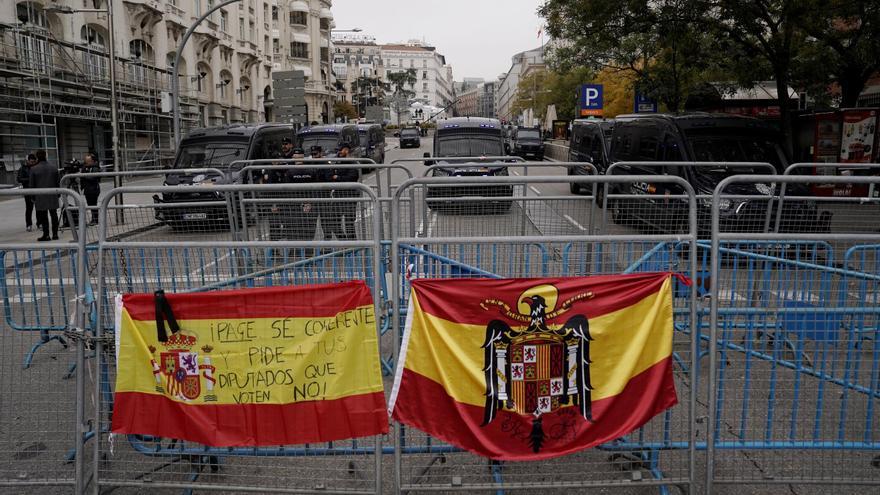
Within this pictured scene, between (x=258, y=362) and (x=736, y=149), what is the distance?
449 inches

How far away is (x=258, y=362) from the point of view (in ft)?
13.5

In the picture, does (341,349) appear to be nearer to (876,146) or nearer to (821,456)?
(821,456)

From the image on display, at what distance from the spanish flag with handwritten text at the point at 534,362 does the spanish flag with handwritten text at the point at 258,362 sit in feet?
0.93

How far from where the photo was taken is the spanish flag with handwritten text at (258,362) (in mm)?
4098

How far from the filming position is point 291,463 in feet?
15.4

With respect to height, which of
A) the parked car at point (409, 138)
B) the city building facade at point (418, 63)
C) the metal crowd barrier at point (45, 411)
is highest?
the city building facade at point (418, 63)

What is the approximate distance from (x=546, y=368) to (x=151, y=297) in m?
2.28

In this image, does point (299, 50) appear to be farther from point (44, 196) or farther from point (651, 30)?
point (44, 196)

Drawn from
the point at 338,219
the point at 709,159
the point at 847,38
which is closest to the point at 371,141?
the point at 847,38

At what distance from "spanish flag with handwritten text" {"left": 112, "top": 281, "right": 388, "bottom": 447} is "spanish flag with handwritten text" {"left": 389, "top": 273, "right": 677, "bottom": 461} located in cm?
28

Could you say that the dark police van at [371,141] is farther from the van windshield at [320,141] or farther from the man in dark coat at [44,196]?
the man in dark coat at [44,196]

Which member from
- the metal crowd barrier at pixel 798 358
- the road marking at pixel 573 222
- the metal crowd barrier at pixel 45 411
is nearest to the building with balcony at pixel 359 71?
the road marking at pixel 573 222

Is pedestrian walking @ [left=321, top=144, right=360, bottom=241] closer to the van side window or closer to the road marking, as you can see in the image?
the road marking

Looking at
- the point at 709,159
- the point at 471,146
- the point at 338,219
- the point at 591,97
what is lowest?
the point at 338,219
